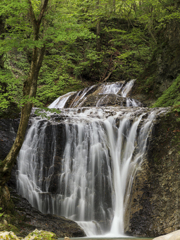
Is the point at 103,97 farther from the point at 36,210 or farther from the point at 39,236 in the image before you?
the point at 39,236

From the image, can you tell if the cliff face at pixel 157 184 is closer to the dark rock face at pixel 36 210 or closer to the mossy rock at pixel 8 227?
the dark rock face at pixel 36 210

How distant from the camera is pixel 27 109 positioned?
611 cm

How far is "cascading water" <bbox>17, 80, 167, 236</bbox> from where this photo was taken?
7.20 m

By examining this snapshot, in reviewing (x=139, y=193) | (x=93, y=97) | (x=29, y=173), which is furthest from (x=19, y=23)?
(x=93, y=97)

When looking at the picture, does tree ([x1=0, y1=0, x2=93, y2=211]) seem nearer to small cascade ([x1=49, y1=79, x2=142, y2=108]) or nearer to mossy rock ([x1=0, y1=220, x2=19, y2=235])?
mossy rock ([x1=0, y1=220, x2=19, y2=235])

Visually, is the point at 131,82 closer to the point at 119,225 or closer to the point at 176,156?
the point at 176,156

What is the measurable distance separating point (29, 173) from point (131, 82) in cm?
1015

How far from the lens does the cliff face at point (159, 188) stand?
6099mm

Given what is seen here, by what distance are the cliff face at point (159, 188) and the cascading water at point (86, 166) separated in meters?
0.32

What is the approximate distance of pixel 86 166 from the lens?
785 centimetres

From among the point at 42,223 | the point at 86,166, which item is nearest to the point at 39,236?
the point at 42,223

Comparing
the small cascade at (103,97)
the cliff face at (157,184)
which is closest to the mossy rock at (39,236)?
the cliff face at (157,184)

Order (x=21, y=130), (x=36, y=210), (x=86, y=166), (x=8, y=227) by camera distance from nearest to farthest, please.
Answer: (x=8, y=227)
(x=21, y=130)
(x=36, y=210)
(x=86, y=166)

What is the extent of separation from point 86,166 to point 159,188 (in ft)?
8.05
